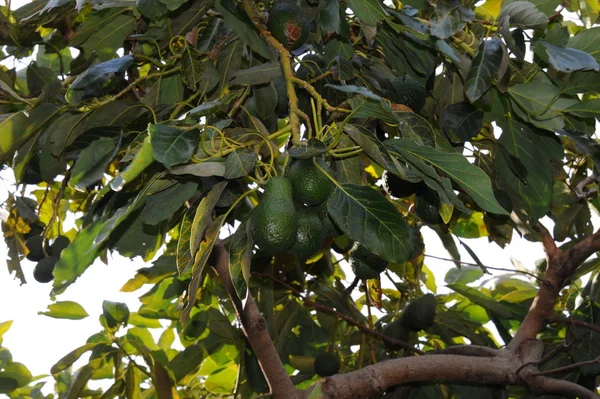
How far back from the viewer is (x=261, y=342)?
1822 mm

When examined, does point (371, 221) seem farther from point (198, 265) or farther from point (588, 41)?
point (588, 41)

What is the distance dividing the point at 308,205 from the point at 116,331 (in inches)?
48.1

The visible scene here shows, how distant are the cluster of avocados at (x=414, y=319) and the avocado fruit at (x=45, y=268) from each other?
0.93 m

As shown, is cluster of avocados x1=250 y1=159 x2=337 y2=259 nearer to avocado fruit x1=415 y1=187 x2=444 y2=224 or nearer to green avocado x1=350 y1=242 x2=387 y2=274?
green avocado x1=350 y1=242 x2=387 y2=274

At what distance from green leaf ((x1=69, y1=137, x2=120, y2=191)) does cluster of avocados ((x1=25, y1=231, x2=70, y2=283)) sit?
0.56 meters

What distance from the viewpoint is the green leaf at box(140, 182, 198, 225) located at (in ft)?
4.47

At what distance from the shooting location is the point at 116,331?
2.34 metres

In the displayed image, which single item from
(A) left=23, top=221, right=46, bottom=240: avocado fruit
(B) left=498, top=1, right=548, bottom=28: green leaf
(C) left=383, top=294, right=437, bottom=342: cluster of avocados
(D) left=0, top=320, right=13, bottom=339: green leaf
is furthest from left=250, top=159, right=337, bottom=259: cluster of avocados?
(D) left=0, top=320, right=13, bottom=339: green leaf

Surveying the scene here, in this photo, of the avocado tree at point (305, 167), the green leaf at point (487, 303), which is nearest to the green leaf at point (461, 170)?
the avocado tree at point (305, 167)

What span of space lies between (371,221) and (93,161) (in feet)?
1.76

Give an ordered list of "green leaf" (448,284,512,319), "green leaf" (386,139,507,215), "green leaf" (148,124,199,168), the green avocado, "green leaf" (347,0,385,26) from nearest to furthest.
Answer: "green leaf" (148,124,199,168) < "green leaf" (386,139,507,215) < "green leaf" (347,0,385,26) < the green avocado < "green leaf" (448,284,512,319)

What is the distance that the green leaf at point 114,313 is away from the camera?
7.53 ft

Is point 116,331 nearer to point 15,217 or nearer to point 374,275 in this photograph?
point 15,217

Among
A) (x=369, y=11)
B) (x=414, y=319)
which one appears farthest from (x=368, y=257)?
(x=414, y=319)
